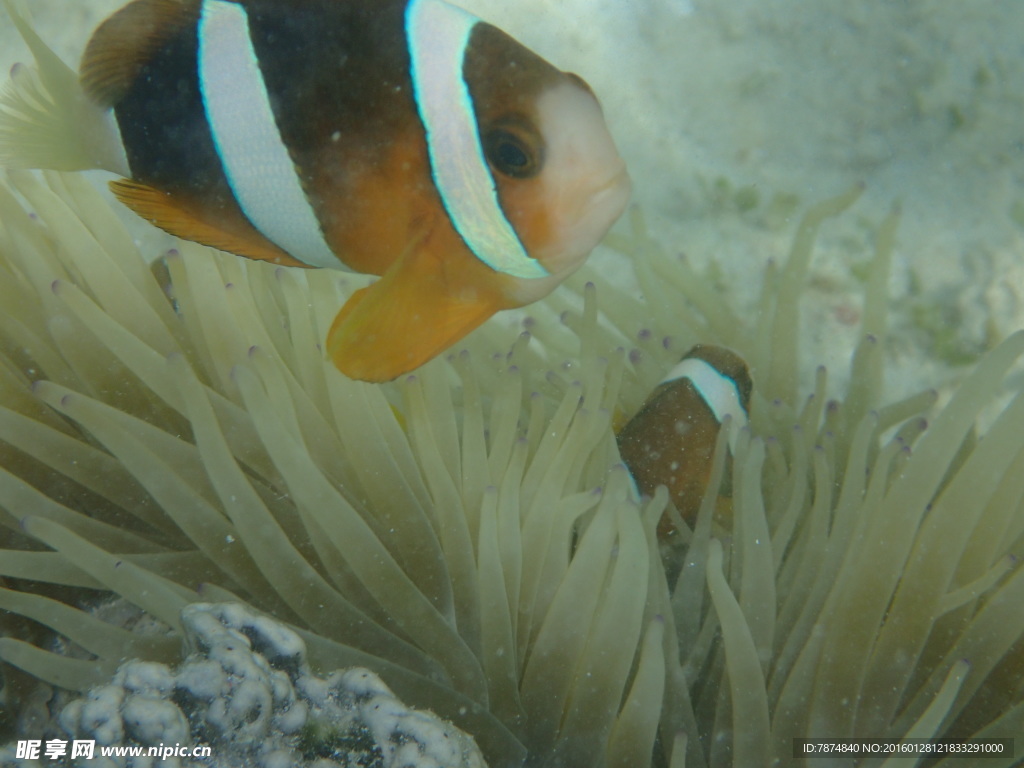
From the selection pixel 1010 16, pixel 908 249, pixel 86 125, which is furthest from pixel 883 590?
pixel 1010 16

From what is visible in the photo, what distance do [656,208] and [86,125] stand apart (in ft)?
6.82

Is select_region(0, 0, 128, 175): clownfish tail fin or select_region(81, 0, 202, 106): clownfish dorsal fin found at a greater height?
select_region(81, 0, 202, 106): clownfish dorsal fin

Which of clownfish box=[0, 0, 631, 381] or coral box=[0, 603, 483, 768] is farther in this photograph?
clownfish box=[0, 0, 631, 381]

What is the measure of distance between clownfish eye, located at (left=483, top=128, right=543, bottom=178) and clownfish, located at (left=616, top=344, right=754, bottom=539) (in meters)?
0.67

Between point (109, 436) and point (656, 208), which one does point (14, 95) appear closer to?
point (109, 436)

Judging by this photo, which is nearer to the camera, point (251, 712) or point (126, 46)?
point (251, 712)

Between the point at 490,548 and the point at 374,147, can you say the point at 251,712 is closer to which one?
the point at 490,548

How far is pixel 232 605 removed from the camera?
919 mm

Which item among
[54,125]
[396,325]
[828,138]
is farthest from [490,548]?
[828,138]

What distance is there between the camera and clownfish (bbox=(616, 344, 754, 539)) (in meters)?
1.43

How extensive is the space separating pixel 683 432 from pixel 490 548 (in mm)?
532

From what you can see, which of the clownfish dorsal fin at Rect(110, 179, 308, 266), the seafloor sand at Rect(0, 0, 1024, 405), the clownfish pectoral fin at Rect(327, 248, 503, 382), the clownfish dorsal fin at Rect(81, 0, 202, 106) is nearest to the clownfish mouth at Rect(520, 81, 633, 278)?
the clownfish pectoral fin at Rect(327, 248, 503, 382)

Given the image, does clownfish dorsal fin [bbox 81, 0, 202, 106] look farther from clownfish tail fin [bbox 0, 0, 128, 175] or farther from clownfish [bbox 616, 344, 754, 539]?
clownfish [bbox 616, 344, 754, 539]

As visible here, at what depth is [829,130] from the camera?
2732mm
